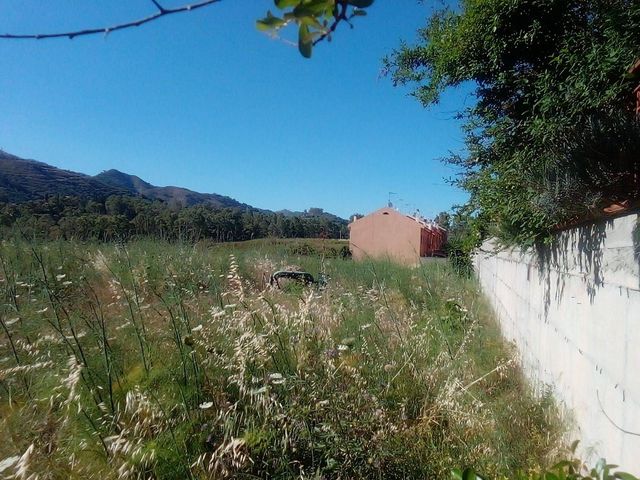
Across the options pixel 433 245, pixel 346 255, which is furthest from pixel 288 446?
pixel 433 245

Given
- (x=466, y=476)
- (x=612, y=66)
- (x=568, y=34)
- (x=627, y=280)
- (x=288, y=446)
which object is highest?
(x=568, y=34)

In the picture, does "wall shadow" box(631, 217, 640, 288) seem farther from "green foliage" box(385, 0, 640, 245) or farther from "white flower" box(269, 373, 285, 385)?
"white flower" box(269, 373, 285, 385)

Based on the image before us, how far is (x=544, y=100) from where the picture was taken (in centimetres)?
315

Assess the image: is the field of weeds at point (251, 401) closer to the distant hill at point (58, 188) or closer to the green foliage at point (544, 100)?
the green foliage at point (544, 100)

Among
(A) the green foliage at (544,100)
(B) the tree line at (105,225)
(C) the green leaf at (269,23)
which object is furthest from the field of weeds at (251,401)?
(B) the tree line at (105,225)

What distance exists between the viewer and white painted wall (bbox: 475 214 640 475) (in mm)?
1605

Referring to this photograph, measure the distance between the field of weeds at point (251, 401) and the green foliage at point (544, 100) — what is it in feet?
4.02

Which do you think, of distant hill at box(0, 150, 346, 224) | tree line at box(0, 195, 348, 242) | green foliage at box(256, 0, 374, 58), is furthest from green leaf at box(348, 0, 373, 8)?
distant hill at box(0, 150, 346, 224)

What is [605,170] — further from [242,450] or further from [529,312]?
[242,450]

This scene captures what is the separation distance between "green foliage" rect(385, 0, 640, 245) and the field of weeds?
1226mm

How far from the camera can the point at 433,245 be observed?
12.8m

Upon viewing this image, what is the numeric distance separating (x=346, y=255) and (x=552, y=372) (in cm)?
720

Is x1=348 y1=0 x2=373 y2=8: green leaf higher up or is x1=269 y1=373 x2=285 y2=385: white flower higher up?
x1=348 y1=0 x2=373 y2=8: green leaf

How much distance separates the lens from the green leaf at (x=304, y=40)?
727mm
